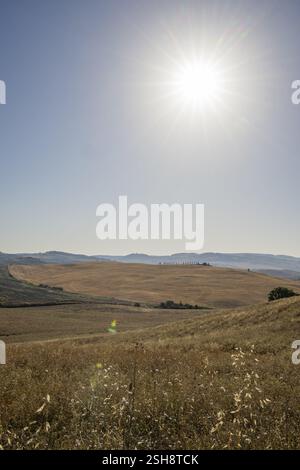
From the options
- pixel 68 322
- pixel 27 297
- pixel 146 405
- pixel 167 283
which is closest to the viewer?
pixel 146 405

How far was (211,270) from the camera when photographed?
506ft

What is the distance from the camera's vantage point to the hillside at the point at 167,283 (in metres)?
99.2

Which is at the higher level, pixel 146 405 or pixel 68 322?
pixel 146 405

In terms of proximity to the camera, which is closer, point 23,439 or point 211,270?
point 23,439

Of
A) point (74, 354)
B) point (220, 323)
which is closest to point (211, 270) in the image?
point (220, 323)

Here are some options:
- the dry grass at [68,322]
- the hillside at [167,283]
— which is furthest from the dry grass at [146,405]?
the hillside at [167,283]

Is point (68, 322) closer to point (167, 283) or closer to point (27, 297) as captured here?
point (27, 297)

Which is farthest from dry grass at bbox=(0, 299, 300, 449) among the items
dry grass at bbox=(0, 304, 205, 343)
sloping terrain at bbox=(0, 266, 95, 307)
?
sloping terrain at bbox=(0, 266, 95, 307)

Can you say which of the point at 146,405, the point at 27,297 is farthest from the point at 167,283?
the point at 146,405

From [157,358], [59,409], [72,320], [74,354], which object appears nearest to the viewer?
[59,409]

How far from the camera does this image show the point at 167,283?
126250mm
